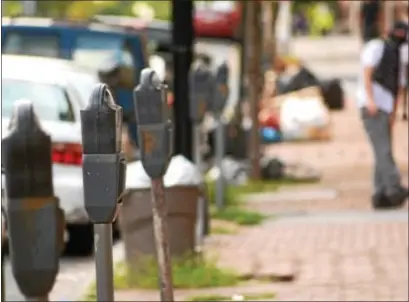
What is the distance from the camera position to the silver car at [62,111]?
38.9ft

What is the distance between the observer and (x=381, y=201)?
1482 cm

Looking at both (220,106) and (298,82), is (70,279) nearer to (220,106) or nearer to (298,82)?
(220,106)

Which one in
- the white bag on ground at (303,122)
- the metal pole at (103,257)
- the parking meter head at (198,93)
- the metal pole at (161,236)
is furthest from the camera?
the white bag on ground at (303,122)

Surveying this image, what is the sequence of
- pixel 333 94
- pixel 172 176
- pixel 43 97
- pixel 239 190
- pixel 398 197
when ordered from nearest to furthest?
pixel 172 176 < pixel 43 97 < pixel 398 197 < pixel 239 190 < pixel 333 94

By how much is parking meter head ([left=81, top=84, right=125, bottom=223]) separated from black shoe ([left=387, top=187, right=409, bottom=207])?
8292 mm

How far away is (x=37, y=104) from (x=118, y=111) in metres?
5.65

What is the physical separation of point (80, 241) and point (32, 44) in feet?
17.4

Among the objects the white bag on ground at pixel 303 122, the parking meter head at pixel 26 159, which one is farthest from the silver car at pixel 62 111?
the white bag on ground at pixel 303 122

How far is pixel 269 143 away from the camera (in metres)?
24.9

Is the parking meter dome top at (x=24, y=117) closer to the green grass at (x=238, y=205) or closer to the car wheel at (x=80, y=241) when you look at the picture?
the car wheel at (x=80, y=241)

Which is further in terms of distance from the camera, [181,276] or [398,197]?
[398,197]

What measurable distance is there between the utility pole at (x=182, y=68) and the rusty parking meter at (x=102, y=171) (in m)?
6.23

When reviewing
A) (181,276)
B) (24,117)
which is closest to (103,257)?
(24,117)

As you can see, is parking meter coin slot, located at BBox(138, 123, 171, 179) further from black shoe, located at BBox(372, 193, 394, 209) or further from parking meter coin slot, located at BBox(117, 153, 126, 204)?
black shoe, located at BBox(372, 193, 394, 209)
